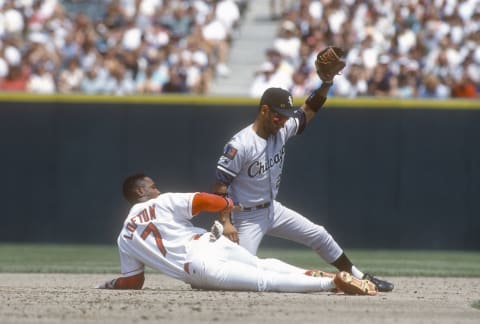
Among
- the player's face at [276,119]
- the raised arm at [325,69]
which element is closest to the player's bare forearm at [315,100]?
the raised arm at [325,69]

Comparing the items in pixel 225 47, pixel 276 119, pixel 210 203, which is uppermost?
pixel 276 119

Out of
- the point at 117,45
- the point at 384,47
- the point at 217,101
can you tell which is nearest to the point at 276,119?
the point at 217,101

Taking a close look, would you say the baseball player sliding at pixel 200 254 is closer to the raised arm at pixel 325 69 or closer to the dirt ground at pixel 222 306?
the dirt ground at pixel 222 306

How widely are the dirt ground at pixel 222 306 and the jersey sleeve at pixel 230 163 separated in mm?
932

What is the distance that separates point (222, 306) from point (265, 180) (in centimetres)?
181

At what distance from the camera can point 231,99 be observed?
15742 millimetres

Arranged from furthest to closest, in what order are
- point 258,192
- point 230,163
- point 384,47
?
point 384,47 < point 258,192 < point 230,163

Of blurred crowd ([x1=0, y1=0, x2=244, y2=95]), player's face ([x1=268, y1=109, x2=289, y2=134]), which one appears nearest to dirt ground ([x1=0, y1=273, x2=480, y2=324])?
player's face ([x1=268, y1=109, x2=289, y2=134])

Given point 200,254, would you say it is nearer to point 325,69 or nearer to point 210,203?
point 210,203

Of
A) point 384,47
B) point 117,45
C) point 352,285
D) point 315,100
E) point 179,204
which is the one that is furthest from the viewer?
point 117,45

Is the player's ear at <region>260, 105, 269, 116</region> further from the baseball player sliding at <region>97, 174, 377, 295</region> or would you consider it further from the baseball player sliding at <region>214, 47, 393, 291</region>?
the baseball player sliding at <region>97, 174, 377, 295</region>

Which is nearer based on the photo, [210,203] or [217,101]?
[210,203]

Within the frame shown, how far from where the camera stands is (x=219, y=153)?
15.6 m

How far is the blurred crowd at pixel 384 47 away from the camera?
16250 millimetres
